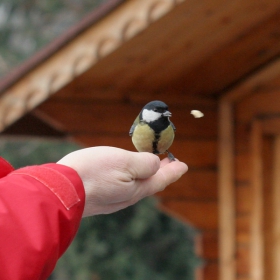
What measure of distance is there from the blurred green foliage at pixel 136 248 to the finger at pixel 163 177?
21.6ft

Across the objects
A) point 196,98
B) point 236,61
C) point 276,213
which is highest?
point 236,61

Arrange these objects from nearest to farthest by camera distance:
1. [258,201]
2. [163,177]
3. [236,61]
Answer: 1. [163,177]
2. [236,61]
3. [258,201]

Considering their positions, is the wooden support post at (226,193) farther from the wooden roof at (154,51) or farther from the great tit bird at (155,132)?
the great tit bird at (155,132)

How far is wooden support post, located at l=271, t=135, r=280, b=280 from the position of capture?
3186 millimetres

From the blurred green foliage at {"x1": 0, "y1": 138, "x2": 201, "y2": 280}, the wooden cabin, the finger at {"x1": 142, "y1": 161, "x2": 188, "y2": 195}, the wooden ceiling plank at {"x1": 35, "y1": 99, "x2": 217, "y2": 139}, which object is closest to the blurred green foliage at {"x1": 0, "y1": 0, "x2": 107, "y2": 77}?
the blurred green foliage at {"x1": 0, "y1": 138, "x2": 201, "y2": 280}

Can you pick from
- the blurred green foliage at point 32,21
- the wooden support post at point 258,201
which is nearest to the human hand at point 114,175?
the wooden support post at point 258,201

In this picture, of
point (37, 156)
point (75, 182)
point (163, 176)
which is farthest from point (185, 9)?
point (37, 156)

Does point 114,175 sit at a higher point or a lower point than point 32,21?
lower

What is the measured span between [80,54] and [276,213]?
Result: 140 centimetres

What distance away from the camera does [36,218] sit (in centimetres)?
99

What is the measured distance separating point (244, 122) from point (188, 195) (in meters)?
0.51

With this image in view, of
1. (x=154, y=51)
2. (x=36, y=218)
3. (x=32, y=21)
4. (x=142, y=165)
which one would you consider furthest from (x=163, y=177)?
(x=32, y=21)

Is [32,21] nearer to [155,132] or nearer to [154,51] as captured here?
[154,51]

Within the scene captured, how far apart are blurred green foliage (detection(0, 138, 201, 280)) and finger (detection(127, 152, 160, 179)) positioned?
6682 mm
